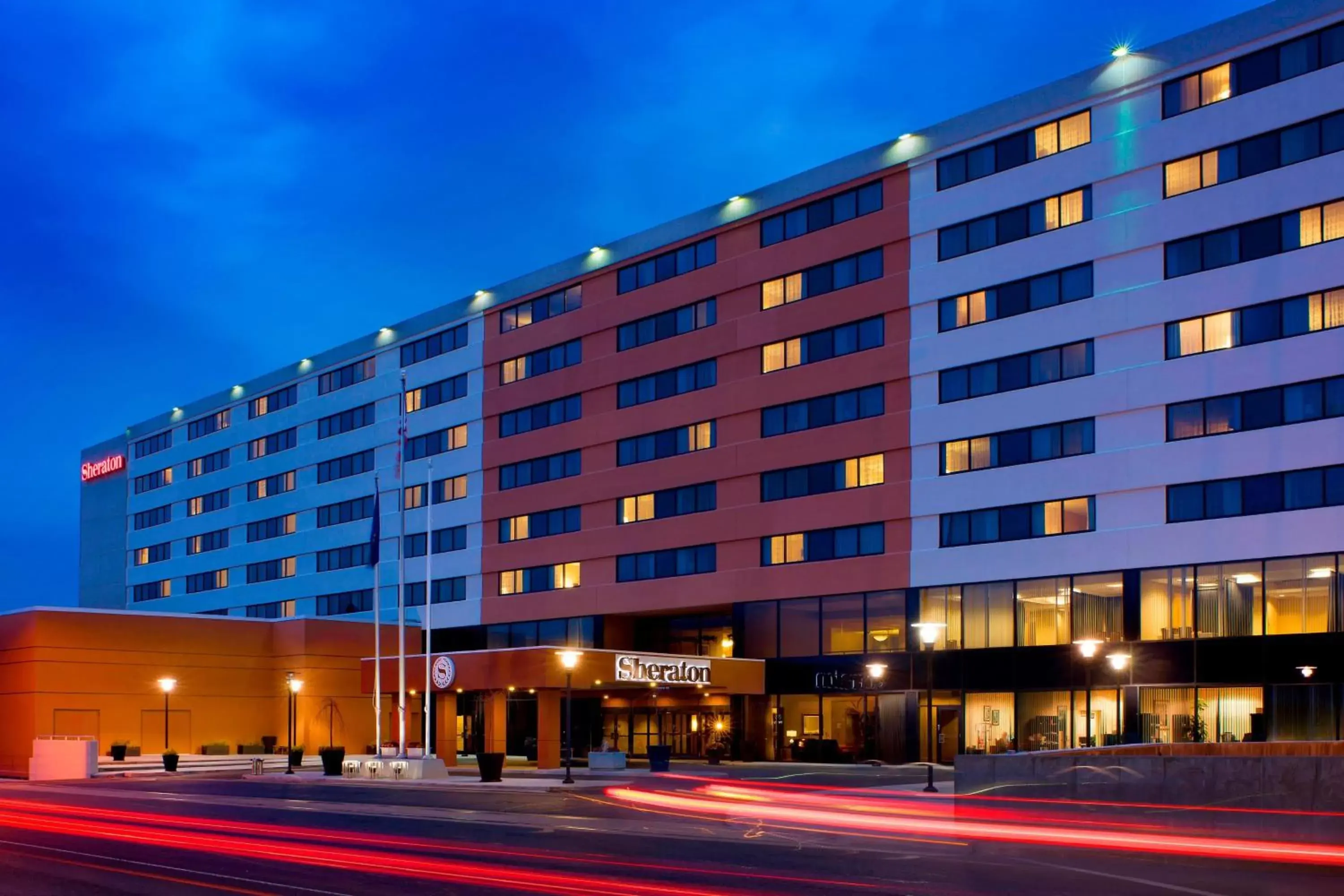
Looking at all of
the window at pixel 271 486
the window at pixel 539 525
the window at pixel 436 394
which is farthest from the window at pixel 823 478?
the window at pixel 271 486

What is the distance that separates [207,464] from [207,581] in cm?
946

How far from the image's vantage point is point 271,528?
3999 inches

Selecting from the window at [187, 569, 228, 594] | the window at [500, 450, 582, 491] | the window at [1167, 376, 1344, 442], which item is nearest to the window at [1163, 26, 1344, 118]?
the window at [1167, 376, 1344, 442]

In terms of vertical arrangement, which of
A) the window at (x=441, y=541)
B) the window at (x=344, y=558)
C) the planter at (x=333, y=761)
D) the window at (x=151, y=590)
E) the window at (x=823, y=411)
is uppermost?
the window at (x=823, y=411)

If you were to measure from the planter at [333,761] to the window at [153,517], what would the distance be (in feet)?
196

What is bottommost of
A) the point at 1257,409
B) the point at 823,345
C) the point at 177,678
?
the point at 177,678

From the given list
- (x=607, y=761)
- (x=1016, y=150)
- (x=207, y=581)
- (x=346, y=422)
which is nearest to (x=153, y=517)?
(x=207, y=581)

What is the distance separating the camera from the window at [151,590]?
113188 mm

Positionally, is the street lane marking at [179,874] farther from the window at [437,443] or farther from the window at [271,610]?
the window at [271,610]

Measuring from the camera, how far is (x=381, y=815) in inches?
1458

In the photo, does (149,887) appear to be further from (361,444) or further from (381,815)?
(361,444)

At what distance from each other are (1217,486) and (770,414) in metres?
22.3

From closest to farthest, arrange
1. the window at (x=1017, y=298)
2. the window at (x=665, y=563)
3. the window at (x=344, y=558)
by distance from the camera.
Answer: the window at (x=1017, y=298) < the window at (x=665, y=563) < the window at (x=344, y=558)

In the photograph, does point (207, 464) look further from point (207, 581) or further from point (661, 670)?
point (661, 670)
